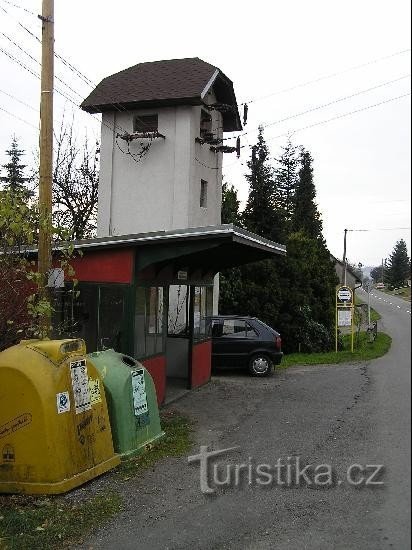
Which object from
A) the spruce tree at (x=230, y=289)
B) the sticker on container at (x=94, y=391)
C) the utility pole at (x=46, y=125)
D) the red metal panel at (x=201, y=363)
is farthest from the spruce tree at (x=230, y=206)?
the sticker on container at (x=94, y=391)

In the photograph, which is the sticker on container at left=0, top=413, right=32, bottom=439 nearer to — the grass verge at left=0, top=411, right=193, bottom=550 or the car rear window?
the grass verge at left=0, top=411, right=193, bottom=550

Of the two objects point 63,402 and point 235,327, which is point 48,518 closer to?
point 63,402

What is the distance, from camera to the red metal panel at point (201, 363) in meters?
13.5

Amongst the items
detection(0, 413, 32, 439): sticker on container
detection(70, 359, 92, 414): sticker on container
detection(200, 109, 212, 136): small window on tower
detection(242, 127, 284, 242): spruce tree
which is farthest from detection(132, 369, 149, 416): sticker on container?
detection(242, 127, 284, 242): spruce tree

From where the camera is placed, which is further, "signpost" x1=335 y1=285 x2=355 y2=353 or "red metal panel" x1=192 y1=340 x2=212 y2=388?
"signpost" x1=335 y1=285 x2=355 y2=353

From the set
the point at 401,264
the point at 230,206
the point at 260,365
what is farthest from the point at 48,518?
the point at 230,206

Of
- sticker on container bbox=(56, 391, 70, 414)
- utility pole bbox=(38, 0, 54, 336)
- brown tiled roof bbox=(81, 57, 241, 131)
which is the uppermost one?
brown tiled roof bbox=(81, 57, 241, 131)

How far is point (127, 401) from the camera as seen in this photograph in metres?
7.55

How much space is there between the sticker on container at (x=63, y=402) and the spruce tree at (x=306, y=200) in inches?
1990

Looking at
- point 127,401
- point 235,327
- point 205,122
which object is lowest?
point 127,401

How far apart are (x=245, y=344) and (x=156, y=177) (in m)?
6.72

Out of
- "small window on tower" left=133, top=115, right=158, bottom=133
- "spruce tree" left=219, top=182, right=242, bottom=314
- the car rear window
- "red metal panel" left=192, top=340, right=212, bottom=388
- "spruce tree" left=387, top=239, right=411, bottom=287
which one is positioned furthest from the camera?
"spruce tree" left=219, top=182, right=242, bottom=314

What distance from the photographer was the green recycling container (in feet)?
24.4

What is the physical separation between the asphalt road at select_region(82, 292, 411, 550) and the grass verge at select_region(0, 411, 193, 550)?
0.18 meters
